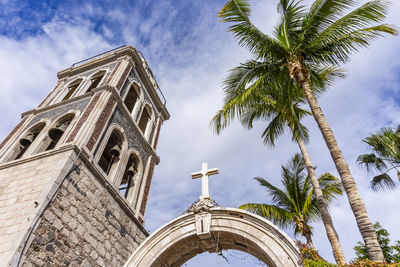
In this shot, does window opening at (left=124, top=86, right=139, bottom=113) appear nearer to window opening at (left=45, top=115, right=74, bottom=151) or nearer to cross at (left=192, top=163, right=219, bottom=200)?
window opening at (left=45, top=115, right=74, bottom=151)

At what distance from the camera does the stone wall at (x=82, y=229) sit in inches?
301

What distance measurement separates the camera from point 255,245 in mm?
6621

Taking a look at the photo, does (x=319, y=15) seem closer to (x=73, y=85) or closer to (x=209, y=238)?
(x=209, y=238)

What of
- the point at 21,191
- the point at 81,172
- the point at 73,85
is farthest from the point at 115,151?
the point at 73,85

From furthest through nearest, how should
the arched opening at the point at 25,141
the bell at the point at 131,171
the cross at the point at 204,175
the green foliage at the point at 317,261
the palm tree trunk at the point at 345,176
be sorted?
1. the bell at the point at 131,171
2. the arched opening at the point at 25,141
3. the cross at the point at 204,175
4. the palm tree trunk at the point at 345,176
5. the green foliage at the point at 317,261

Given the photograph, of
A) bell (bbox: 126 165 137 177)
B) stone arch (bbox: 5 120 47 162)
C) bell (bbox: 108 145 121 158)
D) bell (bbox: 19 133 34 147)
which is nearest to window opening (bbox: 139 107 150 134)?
bell (bbox: 126 165 137 177)

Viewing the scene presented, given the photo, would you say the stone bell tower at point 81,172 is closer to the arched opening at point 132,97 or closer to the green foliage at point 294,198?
the arched opening at point 132,97

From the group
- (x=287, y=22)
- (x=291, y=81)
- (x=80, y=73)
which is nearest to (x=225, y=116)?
(x=291, y=81)

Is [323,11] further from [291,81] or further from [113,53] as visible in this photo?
[113,53]

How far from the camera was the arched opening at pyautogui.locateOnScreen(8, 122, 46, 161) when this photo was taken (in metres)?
11.8

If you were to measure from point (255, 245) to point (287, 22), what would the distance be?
7.43 m

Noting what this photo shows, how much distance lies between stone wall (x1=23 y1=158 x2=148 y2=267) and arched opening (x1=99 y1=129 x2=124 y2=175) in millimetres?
1809

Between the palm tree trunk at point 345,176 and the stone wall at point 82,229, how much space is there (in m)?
7.72

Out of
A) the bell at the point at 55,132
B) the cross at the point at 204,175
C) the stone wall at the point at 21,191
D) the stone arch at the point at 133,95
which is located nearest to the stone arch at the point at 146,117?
the stone arch at the point at 133,95
